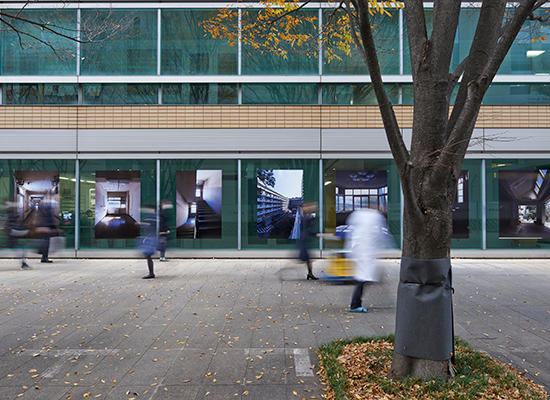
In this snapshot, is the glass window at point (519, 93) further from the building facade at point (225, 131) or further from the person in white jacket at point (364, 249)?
the person in white jacket at point (364, 249)

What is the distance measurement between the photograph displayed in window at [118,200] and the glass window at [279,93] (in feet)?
15.7

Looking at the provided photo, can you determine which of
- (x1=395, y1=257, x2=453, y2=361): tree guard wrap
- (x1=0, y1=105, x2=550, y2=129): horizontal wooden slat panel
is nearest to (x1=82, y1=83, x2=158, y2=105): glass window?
(x1=0, y1=105, x2=550, y2=129): horizontal wooden slat panel

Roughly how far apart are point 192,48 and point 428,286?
12597mm

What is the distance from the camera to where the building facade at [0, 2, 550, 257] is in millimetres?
13469

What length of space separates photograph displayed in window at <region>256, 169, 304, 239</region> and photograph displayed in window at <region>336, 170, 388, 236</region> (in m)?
1.37

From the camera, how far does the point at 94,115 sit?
1353 cm

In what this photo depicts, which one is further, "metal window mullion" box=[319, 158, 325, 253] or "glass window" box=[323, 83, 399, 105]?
"glass window" box=[323, 83, 399, 105]

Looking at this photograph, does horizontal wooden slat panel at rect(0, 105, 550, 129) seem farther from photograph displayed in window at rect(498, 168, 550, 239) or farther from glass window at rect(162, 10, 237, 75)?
photograph displayed in window at rect(498, 168, 550, 239)

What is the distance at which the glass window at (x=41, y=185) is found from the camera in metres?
13.7

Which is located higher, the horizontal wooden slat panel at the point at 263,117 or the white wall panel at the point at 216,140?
the horizontal wooden slat panel at the point at 263,117

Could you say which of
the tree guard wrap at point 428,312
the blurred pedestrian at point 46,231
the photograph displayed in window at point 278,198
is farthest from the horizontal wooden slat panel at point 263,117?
the tree guard wrap at point 428,312

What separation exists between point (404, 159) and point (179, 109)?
11.1 meters

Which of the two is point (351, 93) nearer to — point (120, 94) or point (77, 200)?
point (120, 94)

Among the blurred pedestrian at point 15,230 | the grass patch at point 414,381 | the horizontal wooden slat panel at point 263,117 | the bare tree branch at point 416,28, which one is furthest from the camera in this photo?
the horizontal wooden slat panel at point 263,117
